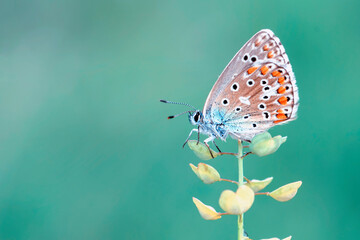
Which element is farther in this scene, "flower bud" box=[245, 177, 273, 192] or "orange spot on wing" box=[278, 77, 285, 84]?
"orange spot on wing" box=[278, 77, 285, 84]

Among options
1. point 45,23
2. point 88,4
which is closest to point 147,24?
point 88,4

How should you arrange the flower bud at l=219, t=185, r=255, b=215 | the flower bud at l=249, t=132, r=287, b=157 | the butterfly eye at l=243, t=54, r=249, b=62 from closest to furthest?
the flower bud at l=219, t=185, r=255, b=215
the flower bud at l=249, t=132, r=287, b=157
the butterfly eye at l=243, t=54, r=249, b=62

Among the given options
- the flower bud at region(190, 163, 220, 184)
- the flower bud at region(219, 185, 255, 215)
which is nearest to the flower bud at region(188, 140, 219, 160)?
the flower bud at region(190, 163, 220, 184)

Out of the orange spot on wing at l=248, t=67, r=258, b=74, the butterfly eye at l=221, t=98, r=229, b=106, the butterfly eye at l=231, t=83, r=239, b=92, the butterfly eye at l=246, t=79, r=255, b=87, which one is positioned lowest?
the butterfly eye at l=221, t=98, r=229, b=106

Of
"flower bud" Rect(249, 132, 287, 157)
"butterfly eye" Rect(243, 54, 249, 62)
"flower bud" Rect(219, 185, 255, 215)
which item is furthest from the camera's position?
"butterfly eye" Rect(243, 54, 249, 62)

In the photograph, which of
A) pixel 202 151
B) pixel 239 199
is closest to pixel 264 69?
pixel 202 151

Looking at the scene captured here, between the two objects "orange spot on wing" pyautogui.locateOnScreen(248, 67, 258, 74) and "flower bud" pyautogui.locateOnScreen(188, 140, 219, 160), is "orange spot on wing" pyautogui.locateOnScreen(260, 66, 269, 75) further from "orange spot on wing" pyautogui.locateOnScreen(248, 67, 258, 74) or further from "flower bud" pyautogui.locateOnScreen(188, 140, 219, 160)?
"flower bud" pyautogui.locateOnScreen(188, 140, 219, 160)

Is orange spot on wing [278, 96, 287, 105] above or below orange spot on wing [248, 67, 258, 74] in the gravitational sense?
below
